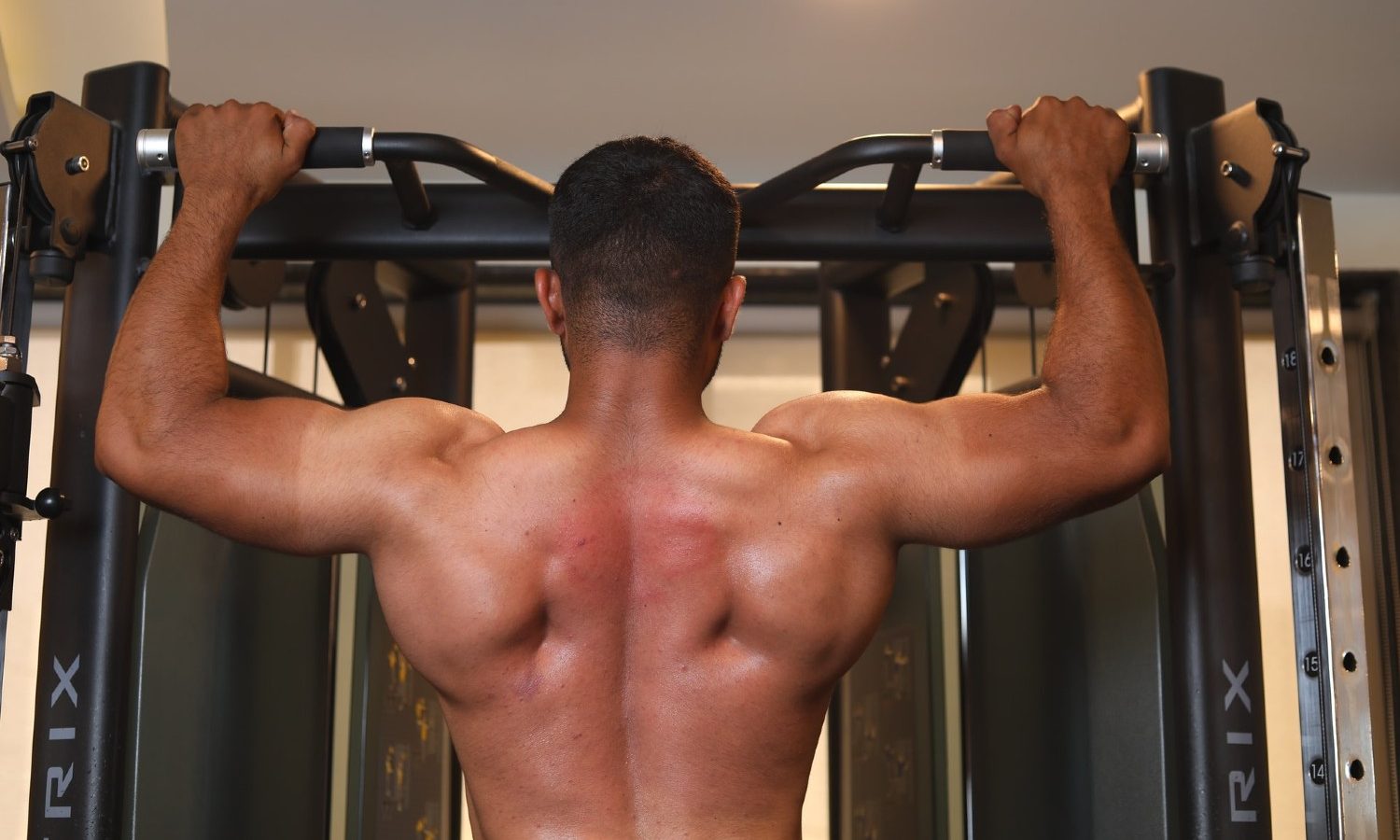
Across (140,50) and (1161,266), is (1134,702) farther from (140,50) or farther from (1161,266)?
(140,50)

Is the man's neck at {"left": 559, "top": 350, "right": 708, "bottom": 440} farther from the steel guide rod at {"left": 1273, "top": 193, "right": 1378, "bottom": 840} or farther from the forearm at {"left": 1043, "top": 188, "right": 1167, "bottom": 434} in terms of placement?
the steel guide rod at {"left": 1273, "top": 193, "right": 1378, "bottom": 840}

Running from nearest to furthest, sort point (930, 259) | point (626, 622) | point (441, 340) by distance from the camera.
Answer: point (626, 622) → point (930, 259) → point (441, 340)

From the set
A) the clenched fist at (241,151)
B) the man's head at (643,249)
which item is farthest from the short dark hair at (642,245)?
the clenched fist at (241,151)

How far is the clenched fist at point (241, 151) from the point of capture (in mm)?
1565

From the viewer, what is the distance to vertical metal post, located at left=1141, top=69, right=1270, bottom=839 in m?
1.68

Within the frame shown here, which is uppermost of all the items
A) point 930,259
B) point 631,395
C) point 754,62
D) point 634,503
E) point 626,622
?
point 754,62

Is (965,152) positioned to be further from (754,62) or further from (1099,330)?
(754,62)

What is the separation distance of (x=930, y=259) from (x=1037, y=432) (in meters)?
0.45

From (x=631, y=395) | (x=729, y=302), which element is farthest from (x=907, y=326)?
(x=631, y=395)

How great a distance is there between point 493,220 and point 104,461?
0.58m

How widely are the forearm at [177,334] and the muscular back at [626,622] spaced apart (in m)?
0.28

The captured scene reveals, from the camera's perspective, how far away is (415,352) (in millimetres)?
2320

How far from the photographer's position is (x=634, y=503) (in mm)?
1328

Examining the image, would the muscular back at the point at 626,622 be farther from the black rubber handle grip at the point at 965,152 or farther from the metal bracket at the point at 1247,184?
the metal bracket at the point at 1247,184
